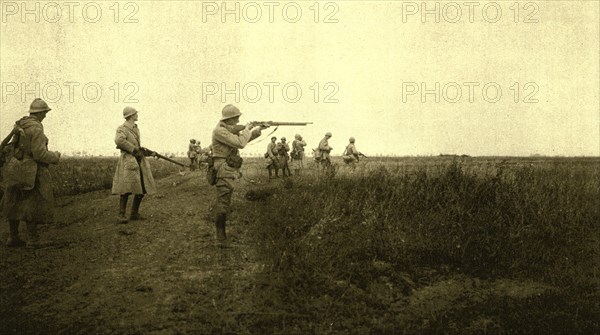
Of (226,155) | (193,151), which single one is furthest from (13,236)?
(193,151)

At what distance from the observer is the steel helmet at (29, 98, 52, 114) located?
327 inches

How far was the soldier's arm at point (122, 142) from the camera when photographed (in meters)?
9.25

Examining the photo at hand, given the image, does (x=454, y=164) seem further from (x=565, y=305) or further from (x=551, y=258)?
(x=565, y=305)

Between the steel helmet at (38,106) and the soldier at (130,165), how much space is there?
4.46ft

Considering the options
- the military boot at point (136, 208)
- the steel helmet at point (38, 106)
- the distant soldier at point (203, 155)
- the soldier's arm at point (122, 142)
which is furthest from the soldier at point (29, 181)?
the distant soldier at point (203, 155)

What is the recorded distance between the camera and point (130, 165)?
367 inches

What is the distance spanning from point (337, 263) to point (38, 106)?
19.0 feet

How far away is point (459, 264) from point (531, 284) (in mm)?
1155

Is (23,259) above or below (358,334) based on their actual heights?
above

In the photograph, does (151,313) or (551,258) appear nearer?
(151,313)

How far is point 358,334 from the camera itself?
588 centimetres

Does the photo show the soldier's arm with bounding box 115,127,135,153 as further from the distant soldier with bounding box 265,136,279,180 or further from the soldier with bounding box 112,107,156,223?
the distant soldier with bounding box 265,136,279,180

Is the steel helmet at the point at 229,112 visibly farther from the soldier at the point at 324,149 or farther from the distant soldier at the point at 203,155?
the distant soldier at the point at 203,155

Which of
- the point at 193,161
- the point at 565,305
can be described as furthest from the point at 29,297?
the point at 193,161
